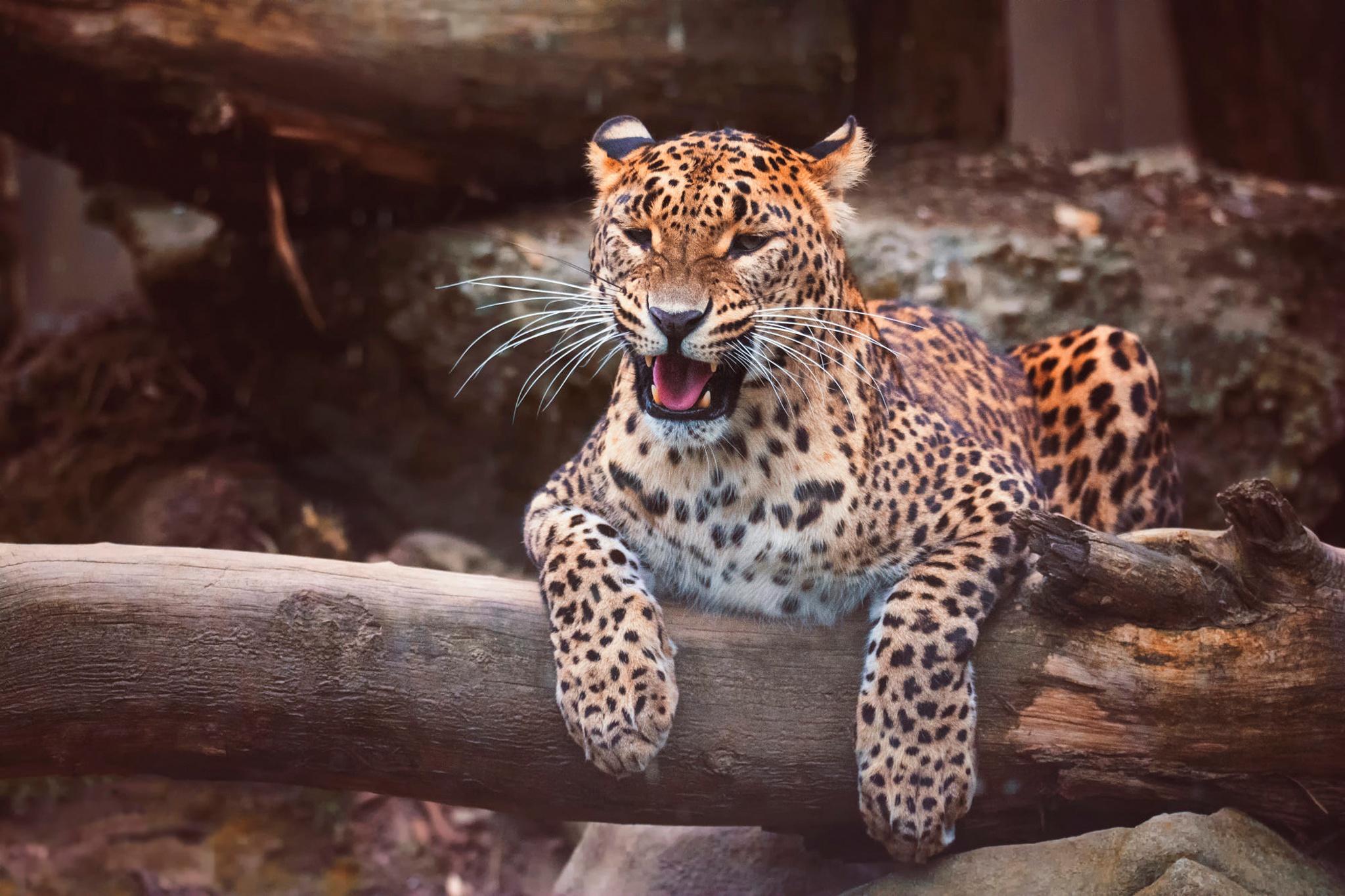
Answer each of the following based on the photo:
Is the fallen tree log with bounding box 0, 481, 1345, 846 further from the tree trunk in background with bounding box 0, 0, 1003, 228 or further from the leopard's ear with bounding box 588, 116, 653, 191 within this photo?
the tree trunk in background with bounding box 0, 0, 1003, 228

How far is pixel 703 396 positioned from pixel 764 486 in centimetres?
50

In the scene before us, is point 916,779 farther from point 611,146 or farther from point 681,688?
point 611,146

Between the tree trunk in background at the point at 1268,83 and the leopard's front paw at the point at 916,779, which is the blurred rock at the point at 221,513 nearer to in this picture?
the leopard's front paw at the point at 916,779

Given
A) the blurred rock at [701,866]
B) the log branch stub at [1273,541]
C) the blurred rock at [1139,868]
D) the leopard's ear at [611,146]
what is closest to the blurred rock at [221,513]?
the blurred rock at [701,866]

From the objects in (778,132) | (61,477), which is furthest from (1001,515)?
(61,477)

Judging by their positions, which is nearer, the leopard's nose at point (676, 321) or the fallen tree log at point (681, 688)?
the leopard's nose at point (676, 321)

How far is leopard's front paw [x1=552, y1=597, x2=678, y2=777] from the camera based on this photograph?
14.4 ft

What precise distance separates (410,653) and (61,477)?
575cm

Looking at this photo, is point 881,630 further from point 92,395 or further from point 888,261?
point 92,395

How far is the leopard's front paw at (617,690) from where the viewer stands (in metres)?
4.40

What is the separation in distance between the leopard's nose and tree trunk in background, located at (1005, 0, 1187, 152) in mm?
6564

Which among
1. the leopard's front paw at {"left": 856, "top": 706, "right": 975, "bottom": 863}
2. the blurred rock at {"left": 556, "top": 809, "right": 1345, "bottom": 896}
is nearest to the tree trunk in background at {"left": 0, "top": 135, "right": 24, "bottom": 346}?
the blurred rock at {"left": 556, "top": 809, "right": 1345, "bottom": 896}

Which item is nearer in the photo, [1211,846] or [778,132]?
[1211,846]

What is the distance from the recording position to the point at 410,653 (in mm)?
4547
